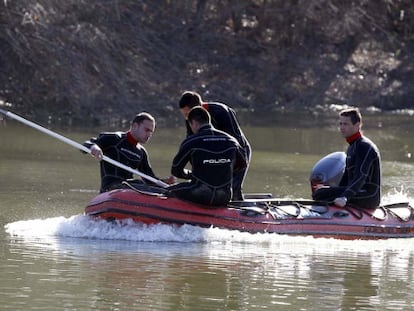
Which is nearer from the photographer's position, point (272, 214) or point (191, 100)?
point (191, 100)

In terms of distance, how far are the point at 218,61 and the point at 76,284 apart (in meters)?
24.3

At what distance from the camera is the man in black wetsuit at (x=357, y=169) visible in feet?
44.3

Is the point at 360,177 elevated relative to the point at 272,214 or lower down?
elevated

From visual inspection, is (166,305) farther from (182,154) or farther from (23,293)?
(182,154)

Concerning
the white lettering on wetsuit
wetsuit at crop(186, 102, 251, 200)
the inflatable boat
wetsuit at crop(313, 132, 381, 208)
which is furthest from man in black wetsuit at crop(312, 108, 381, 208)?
the white lettering on wetsuit

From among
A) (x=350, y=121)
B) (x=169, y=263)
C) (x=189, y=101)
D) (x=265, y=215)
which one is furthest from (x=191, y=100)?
(x=169, y=263)

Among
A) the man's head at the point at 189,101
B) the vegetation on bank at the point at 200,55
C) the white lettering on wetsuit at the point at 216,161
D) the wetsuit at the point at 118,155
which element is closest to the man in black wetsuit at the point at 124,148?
the wetsuit at the point at 118,155

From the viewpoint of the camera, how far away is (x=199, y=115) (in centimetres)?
1247

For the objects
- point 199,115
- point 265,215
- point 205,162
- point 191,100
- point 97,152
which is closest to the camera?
point 199,115

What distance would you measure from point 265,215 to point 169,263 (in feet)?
6.74

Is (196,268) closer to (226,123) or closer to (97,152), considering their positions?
(97,152)

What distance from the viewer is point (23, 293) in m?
9.74

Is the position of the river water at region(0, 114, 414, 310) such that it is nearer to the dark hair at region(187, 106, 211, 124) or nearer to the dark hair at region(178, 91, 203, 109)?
the dark hair at region(187, 106, 211, 124)

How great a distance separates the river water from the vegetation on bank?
8668 millimetres
